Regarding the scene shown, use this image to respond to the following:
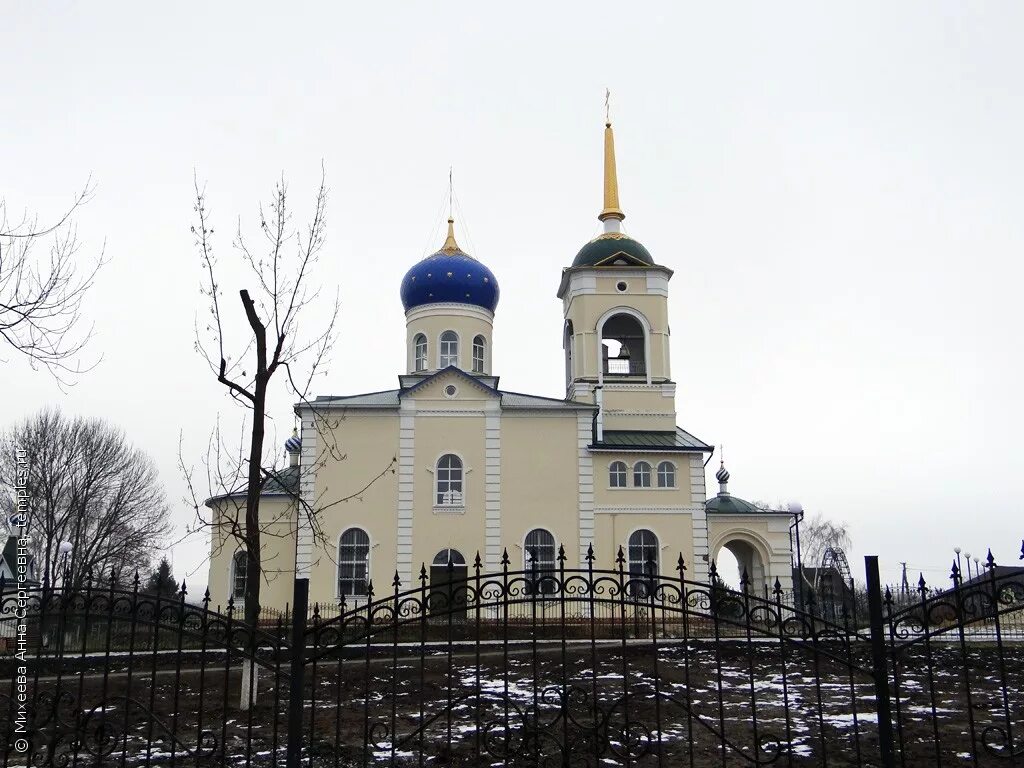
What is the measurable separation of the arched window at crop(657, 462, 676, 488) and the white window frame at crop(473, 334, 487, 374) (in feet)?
22.2

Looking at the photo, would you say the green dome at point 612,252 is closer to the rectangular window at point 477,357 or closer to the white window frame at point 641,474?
the rectangular window at point 477,357

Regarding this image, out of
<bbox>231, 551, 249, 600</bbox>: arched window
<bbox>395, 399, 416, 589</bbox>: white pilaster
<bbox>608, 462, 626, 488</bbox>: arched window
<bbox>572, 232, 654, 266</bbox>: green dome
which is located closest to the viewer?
<bbox>395, 399, 416, 589</bbox>: white pilaster

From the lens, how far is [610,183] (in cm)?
2867

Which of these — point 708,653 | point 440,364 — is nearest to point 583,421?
point 440,364

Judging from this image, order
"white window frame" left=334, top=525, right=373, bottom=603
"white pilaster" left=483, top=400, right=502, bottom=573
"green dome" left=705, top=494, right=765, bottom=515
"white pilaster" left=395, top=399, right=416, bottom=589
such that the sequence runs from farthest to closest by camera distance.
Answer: "green dome" left=705, top=494, right=765, bottom=515
"white pilaster" left=483, top=400, right=502, bottom=573
"white pilaster" left=395, top=399, right=416, bottom=589
"white window frame" left=334, top=525, right=373, bottom=603

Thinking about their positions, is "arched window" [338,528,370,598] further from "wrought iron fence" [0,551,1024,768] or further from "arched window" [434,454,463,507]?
"wrought iron fence" [0,551,1024,768]

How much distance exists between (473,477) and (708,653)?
994cm

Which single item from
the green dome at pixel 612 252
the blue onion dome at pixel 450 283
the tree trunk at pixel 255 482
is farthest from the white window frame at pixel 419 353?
the tree trunk at pixel 255 482

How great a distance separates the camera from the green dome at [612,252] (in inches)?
1054

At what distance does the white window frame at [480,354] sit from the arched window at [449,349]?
0.61 metres

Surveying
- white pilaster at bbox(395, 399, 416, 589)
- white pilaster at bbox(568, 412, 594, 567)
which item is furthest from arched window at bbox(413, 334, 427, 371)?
white pilaster at bbox(568, 412, 594, 567)

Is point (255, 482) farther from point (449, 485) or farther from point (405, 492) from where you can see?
point (449, 485)

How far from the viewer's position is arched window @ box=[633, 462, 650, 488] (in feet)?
79.0

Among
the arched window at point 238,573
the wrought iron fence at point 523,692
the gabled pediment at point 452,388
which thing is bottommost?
the wrought iron fence at point 523,692
